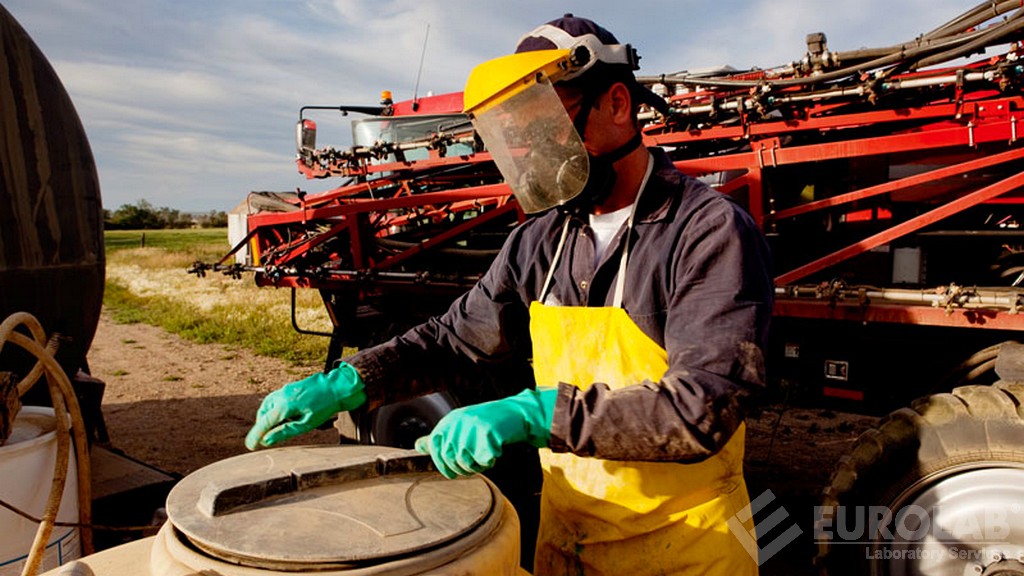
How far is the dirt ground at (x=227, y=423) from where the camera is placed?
4.02 meters

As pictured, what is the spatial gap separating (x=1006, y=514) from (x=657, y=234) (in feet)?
5.32

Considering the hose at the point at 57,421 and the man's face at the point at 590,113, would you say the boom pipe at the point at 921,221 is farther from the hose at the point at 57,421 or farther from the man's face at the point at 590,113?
the hose at the point at 57,421

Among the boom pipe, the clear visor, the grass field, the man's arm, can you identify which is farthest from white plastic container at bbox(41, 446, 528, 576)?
the grass field

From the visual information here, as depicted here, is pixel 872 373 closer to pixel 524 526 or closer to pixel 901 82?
pixel 901 82

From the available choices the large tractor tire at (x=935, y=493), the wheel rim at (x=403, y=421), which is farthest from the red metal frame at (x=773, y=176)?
the wheel rim at (x=403, y=421)

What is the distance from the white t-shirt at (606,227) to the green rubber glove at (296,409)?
0.75 metres

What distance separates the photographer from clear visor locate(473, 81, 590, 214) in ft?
5.41

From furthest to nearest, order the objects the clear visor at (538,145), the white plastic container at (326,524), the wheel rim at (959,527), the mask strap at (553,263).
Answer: the wheel rim at (959,527)
the mask strap at (553,263)
the clear visor at (538,145)
the white plastic container at (326,524)

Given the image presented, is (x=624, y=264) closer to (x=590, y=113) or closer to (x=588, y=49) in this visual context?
(x=590, y=113)

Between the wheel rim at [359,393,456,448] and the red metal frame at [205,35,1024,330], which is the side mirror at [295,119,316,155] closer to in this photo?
the red metal frame at [205,35,1024,330]

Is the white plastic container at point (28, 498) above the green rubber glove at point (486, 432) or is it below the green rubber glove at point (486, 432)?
below

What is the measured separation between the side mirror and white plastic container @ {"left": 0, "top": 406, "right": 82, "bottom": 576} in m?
3.48

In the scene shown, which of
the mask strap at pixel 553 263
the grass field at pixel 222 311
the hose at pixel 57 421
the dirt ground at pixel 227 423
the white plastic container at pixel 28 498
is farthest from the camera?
the grass field at pixel 222 311

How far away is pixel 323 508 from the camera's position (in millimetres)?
1277
